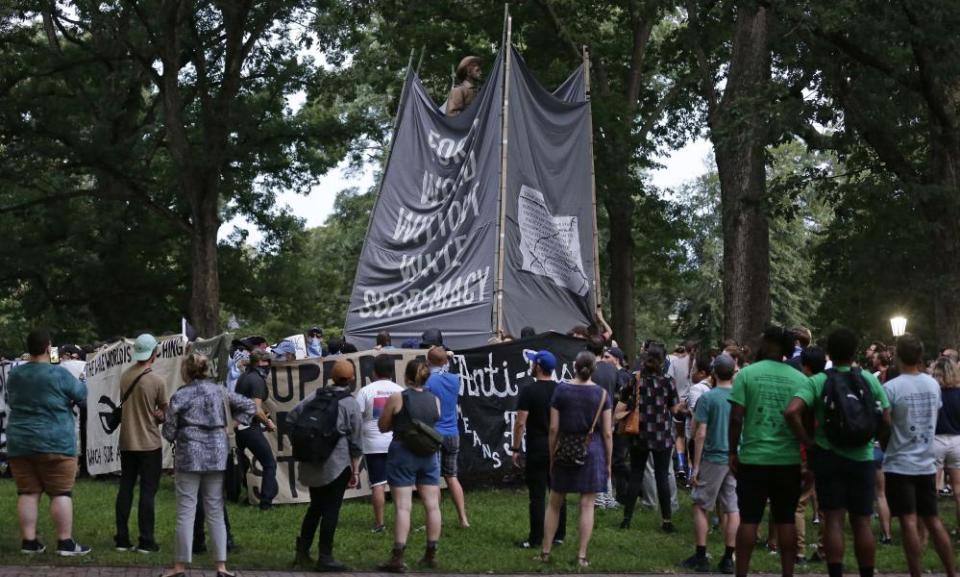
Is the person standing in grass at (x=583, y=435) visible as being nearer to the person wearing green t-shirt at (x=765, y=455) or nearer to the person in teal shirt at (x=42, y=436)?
the person wearing green t-shirt at (x=765, y=455)

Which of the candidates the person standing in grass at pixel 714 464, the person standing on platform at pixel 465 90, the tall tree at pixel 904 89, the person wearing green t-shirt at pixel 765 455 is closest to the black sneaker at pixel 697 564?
the person standing in grass at pixel 714 464

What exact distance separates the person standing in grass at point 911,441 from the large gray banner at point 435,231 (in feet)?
25.7

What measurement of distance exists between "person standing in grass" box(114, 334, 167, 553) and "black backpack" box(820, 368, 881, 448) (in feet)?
17.7

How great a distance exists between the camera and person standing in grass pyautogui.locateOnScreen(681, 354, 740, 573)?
11.5 metres

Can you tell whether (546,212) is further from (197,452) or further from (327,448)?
(197,452)

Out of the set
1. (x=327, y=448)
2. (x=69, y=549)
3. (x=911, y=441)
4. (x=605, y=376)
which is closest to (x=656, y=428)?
(x=605, y=376)

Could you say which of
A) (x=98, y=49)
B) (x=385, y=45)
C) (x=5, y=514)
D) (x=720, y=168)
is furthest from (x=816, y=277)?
(x=5, y=514)

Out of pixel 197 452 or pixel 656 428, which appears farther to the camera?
pixel 656 428

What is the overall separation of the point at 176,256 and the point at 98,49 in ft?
21.6

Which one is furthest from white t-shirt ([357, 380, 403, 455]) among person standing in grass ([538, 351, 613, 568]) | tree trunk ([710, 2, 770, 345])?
tree trunk ([710, 2, 770, 345])

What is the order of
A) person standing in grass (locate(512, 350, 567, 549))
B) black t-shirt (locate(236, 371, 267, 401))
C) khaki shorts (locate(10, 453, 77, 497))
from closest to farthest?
1. khaki shorts (locate(10, 453, 77, 497))
2. person standing in grass (locate(512, 350, 567, 549))
3. black t-shirt (locate(236, 371, 267, 401))

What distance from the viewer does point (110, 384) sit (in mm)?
18000

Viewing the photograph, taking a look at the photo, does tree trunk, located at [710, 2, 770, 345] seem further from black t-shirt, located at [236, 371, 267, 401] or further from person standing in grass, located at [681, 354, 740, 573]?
person standing in grass, located at [681, 354, 740, 573]

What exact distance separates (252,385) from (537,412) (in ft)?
12.0
